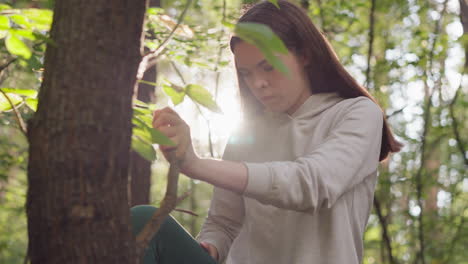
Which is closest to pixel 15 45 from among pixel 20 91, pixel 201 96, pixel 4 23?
pixel 4 23

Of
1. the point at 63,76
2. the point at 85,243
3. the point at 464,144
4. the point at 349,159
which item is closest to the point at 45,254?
the point at 85,243

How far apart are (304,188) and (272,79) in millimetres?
694

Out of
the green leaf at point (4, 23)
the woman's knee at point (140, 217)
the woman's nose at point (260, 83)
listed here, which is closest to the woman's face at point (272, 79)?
the woman's nose at point (260, 83)

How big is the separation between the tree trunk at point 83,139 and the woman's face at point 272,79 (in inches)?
35.7

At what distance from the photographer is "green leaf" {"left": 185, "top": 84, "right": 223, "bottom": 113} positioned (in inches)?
43.2

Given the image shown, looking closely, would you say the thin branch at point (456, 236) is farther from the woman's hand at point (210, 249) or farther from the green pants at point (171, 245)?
the green pants at point (171, 245)

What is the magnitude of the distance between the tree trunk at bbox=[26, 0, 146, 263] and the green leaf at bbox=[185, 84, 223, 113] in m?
0.16

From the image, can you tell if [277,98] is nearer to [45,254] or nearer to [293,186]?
[293,186]

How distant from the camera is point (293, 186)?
4.33 ft

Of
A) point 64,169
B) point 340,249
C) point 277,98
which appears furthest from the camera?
point 277,98

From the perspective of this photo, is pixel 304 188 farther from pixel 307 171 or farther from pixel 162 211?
pixel 162 211

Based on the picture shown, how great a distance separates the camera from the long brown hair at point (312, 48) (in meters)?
2.04

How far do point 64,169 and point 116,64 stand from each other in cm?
24

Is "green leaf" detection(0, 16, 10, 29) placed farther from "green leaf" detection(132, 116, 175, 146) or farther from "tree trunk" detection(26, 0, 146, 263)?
"green leaf" detection(132, 116, 175, 146)
